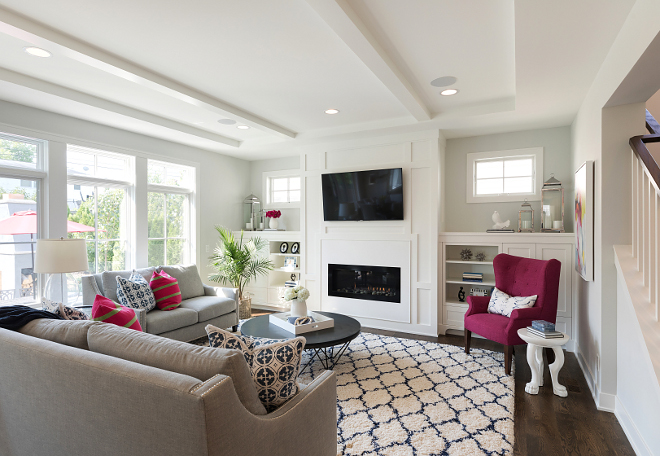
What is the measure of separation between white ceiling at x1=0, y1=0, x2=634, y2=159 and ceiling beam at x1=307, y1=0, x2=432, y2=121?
0.04 feet

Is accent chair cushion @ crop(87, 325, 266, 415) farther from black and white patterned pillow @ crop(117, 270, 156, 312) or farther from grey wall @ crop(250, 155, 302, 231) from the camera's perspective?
grey wall @ crop(250, 155, 302, 231)

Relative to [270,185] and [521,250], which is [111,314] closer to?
[521,250]

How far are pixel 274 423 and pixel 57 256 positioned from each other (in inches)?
105

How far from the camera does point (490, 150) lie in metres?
4.68

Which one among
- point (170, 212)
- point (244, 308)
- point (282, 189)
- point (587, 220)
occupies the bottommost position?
point (244, 308)

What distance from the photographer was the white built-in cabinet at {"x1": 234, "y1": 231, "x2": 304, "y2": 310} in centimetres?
568

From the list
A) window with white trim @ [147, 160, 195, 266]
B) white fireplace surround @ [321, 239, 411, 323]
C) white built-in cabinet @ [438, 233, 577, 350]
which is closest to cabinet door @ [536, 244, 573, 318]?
white built-in cabinet @ [438, 233, 577, 350]


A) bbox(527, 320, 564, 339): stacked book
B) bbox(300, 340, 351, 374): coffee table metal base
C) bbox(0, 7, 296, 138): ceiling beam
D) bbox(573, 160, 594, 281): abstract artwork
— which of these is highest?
bbox(0, 7, 296, 138): ceiling beam

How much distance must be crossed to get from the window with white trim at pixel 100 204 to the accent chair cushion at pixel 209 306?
3.68 feet

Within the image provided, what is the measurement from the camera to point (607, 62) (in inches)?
99.3

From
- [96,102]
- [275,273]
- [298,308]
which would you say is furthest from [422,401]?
[96,102]

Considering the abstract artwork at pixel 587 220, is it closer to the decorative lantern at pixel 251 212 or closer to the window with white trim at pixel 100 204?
the decorative lantern at pixel 251 212

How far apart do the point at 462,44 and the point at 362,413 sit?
2689 mm

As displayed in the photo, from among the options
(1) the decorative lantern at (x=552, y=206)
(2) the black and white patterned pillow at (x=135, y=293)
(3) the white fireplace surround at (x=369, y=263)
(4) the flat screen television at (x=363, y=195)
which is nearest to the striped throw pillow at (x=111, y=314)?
(2) the black and white patterned pillow at (x=135, y=293)
